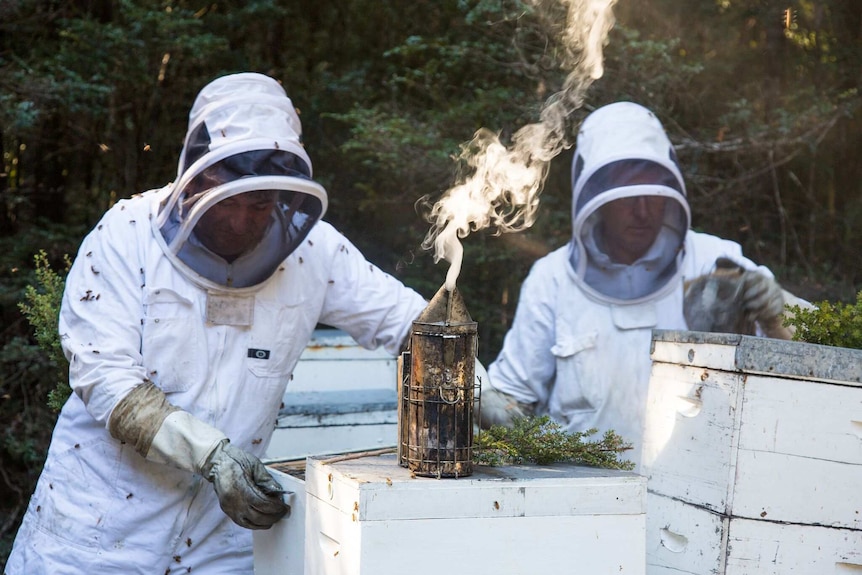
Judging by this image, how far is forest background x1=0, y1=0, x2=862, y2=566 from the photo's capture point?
216 inches

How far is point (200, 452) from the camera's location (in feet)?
8.27

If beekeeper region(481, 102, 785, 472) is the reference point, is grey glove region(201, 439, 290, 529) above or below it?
below

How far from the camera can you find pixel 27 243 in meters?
5.71

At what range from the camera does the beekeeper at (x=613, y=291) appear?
3.70 m

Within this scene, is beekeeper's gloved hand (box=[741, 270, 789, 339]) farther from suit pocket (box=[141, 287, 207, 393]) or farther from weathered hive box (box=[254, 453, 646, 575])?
suit pocket (box=[141, 287, 207, 393])

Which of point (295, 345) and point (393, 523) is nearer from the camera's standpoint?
point (393, 523)

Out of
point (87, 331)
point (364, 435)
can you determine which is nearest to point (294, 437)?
point (364, 435)

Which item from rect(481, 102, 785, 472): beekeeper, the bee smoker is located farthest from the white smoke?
rect(481, 102, 785, 472): beekeeper

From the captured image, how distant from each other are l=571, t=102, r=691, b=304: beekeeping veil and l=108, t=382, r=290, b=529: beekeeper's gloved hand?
1795mm

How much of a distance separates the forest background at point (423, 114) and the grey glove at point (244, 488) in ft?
9.44

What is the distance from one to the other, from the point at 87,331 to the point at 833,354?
81.3 inches

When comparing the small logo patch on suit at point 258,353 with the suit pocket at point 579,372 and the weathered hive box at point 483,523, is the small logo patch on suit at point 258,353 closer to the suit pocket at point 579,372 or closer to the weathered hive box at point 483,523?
the weathered hive box at point 483,523

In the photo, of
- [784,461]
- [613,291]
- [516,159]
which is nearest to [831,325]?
[784,461]

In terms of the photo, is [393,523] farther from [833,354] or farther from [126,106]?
[126,106]
